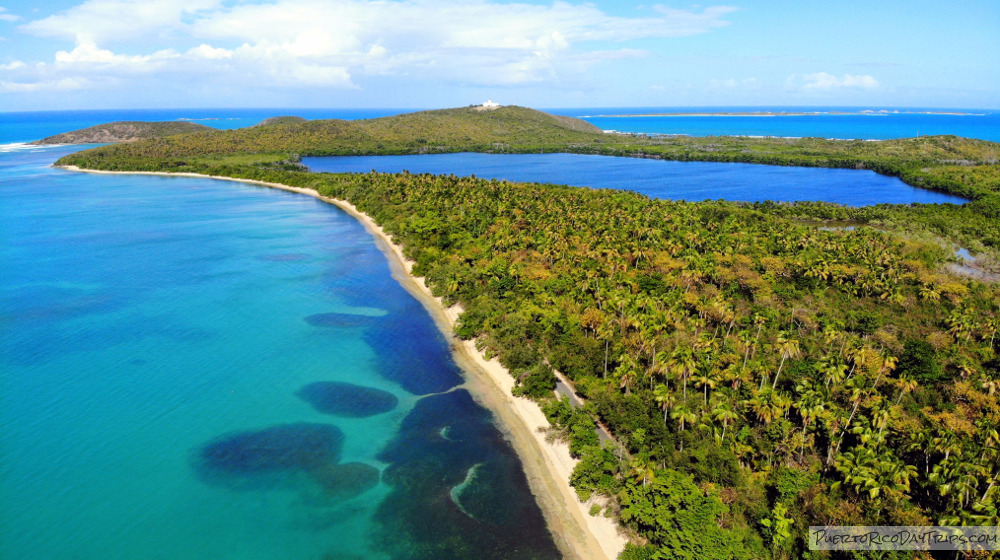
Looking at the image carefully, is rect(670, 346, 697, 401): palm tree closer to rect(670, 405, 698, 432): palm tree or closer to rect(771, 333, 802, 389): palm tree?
rect(670, 405, 698, 432): palm tree

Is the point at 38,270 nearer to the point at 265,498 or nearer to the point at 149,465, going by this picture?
the point at 149,465

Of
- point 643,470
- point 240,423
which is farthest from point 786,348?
point 240,423

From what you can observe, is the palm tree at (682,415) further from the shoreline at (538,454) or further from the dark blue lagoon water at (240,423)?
the dark blue lagoon water at (240,423)

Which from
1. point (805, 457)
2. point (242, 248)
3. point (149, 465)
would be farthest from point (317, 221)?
point (805, 457)

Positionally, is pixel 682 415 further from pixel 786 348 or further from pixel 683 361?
pixel 786 348

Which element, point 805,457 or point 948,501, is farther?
point 805,457
